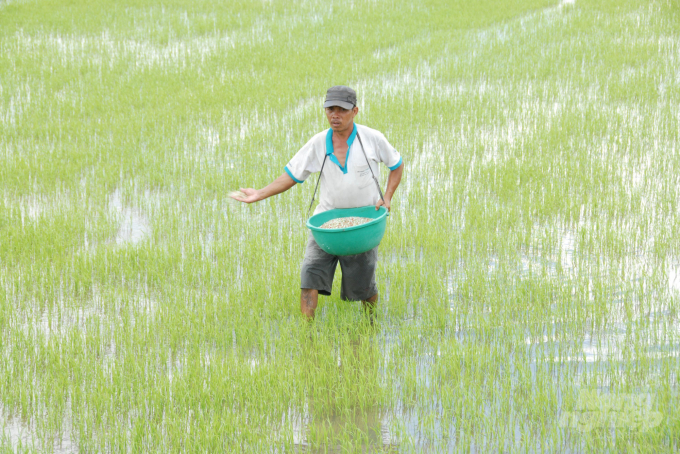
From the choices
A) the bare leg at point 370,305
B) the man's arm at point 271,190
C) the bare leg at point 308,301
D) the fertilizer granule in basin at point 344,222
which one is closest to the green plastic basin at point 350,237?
the fertilizer granule in basin at point 344,222

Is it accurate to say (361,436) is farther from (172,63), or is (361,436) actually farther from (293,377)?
(172,63)

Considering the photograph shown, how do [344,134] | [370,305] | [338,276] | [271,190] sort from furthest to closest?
1. [338,276]
2. [370,305]
3. [271,190]
4. [344,134]

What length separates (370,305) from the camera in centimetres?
339

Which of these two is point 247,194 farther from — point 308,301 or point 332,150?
point 308,301

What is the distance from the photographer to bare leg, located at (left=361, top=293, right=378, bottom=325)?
132 inches

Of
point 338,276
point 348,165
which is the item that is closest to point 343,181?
point 348,165

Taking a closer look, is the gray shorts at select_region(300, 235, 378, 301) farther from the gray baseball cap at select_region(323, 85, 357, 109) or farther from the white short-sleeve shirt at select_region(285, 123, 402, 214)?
the gray baseball cap at select_region(323, 85, 357, 109)

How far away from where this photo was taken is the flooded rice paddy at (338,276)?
254 centimetres

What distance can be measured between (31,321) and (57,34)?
985 cm

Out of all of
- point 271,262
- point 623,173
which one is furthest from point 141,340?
point 623,173

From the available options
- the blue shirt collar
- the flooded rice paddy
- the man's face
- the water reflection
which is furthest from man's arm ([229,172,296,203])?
the water reflection

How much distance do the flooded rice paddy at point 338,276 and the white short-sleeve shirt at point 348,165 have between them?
0.65 meters

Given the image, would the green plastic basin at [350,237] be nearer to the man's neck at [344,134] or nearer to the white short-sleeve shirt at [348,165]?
the white short-sleeve shirt at [348,165]

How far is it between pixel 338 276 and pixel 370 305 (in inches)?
Answer: 18.5
